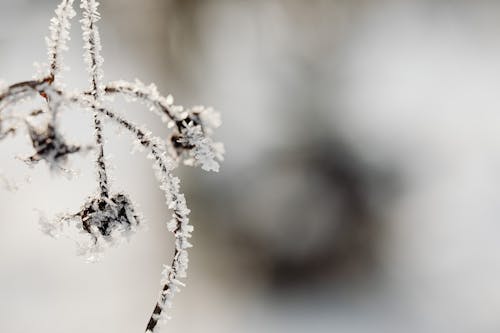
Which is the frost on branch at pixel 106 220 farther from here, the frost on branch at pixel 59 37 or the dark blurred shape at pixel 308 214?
the dark blurred shape at pixel 308 214

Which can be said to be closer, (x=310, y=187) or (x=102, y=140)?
(x=102, y=140)

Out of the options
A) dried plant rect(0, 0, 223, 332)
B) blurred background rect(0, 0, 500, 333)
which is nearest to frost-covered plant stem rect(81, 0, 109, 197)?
dried plant rect(0, 0, 223, 332)

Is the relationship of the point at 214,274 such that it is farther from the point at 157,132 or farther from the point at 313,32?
the point at 313,32

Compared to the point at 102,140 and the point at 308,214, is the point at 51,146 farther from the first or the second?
the point at 308,214

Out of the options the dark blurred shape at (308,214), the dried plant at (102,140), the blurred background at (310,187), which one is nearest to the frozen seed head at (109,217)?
the dried plant at (102,140)

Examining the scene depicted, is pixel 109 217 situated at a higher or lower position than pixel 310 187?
lower

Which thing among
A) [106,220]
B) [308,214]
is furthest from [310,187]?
[106,220]

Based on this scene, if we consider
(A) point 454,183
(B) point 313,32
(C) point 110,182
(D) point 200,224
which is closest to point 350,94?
(B) point 313,32
